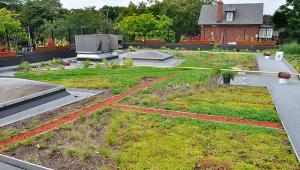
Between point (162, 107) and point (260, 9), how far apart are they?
31.4 meters

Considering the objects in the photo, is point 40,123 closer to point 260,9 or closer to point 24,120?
point 24,120

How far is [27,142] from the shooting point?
4613 mm

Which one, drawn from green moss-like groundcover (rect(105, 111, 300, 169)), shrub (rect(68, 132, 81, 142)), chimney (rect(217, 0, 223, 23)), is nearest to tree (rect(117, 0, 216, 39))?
chimney (rect(217, 0, 223, 23))

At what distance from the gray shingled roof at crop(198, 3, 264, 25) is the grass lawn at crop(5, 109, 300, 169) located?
30202 millimetres

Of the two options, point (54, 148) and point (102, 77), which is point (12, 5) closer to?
point (102, 77)

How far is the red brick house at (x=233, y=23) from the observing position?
3284cm

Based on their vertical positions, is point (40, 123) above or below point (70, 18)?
below

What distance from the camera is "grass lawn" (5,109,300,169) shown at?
3946 mm

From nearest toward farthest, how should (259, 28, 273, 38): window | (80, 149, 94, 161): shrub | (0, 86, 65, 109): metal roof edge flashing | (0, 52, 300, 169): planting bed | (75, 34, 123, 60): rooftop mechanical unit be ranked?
(0, 52, 300, 169): planting bed < (80, 149, 94, 161): shrub < (0, 86, 65, 109): metal roof edge flashing < (75, 34, 123, 60): rooftop mechanical unit < (259, 28, 273, 38): window

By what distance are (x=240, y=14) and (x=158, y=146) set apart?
32.8 metres

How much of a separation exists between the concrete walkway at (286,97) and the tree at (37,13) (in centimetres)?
2629

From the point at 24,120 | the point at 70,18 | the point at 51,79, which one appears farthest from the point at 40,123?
the point at 70,18

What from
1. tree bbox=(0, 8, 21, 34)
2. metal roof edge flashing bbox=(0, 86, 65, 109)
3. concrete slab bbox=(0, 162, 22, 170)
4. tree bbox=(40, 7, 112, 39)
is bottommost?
concrete slab bbox=(0, 162, 22, 170)

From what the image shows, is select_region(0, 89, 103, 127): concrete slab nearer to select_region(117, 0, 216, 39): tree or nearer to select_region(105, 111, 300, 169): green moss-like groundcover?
select_region(105, 111, 300, 169): green moss-like groundcover
